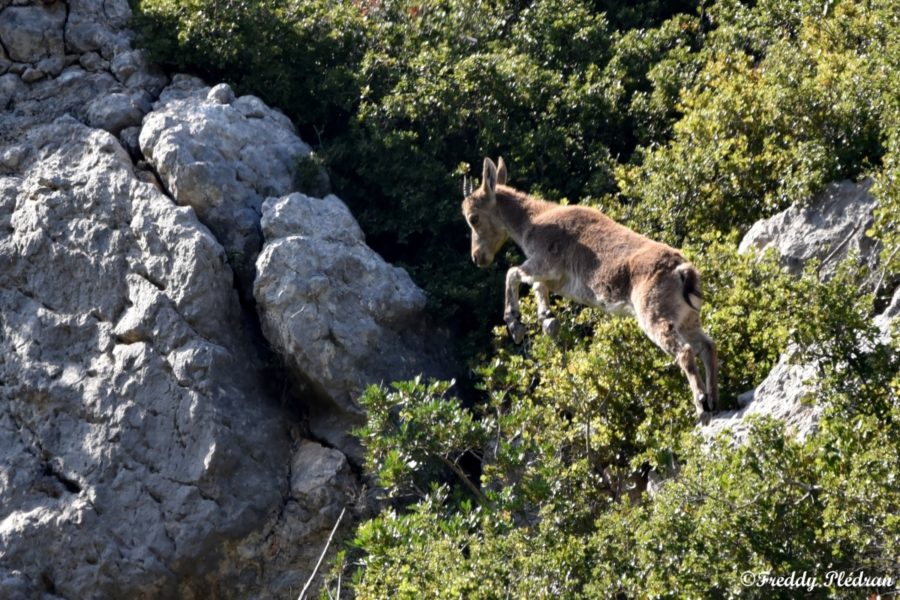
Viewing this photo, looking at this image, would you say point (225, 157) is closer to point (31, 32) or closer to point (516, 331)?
point (31, 32)

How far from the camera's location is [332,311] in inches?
563

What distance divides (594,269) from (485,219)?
89.2 inches

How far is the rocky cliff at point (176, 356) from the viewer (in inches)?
528

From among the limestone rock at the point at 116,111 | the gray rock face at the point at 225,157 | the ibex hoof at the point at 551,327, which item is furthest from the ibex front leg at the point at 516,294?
the limestone rock at the point at 116,111

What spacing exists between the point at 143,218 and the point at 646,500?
6.74m

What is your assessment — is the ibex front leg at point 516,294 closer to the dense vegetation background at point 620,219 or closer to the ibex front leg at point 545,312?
the ibex front leg at point 545,312

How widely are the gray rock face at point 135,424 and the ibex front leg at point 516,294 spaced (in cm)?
248

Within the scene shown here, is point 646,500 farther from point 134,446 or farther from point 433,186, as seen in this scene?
point 433,186

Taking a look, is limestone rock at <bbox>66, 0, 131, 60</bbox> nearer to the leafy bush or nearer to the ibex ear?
the ibex ear

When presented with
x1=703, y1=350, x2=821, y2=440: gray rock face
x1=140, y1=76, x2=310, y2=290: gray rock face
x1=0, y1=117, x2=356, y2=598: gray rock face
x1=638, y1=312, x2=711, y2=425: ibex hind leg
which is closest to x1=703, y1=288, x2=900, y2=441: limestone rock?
x1=703, y1=350, x2=821, y2=440: gray rock face

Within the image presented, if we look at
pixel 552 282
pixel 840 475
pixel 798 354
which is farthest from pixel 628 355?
pixel 840 475

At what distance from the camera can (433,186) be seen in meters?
16.3

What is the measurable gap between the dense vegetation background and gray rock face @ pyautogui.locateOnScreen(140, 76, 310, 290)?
57cm

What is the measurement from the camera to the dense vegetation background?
906 centimetres
